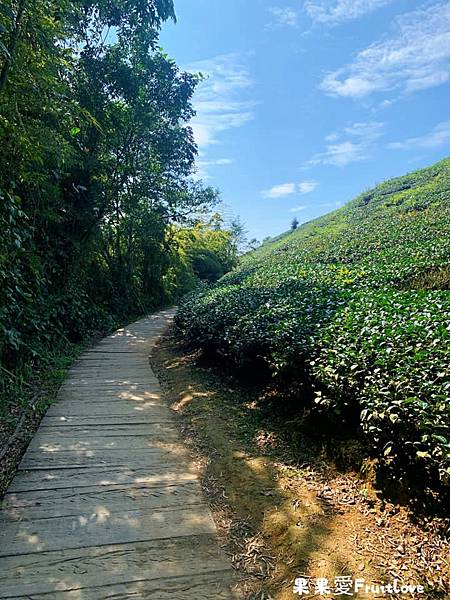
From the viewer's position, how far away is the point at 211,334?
437 cm

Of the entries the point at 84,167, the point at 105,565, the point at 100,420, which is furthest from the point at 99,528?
the point at 84,167

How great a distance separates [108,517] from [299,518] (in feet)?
3.09

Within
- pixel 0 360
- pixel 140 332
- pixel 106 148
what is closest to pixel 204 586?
pixel 0 360

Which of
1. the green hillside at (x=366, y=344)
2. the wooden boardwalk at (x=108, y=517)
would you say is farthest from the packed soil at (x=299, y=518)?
the green hillside at (x=366, y=344)

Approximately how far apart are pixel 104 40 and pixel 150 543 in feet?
25.0

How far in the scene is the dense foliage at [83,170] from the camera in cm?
329

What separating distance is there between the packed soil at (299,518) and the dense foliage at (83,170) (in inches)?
79.3

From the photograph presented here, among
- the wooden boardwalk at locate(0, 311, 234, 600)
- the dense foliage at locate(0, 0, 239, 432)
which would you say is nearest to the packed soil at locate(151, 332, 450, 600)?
the wooden boardwalk at locate(0, 311, 234, 600)

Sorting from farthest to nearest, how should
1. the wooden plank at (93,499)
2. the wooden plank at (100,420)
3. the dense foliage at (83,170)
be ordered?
the dense foliage at (83,170), the wooden plank at (100,420), the wooden plank at (93,499)

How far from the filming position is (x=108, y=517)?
1.83 meters

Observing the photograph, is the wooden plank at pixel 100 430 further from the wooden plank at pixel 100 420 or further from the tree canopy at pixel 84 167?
the tree canopy at pixel 84 167

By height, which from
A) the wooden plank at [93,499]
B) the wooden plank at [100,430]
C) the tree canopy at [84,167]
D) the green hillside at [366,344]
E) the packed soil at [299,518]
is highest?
the tree canopy at [84,167]

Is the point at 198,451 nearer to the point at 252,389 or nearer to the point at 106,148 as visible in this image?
the point at 252,389

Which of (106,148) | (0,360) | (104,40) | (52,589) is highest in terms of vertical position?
(104,40)
